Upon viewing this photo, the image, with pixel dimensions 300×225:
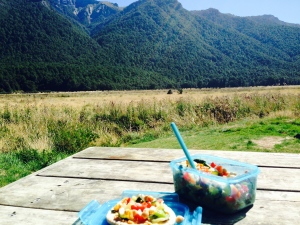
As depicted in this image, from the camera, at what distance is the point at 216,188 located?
1257 mm

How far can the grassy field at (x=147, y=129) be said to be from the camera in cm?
553

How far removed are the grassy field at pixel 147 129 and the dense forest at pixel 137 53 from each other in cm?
7752

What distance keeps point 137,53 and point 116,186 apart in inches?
5978

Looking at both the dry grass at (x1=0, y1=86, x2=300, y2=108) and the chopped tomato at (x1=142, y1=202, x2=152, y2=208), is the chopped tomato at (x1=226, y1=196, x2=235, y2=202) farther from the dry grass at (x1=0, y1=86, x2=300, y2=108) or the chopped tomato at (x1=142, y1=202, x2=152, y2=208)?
the dry grass at (x1=0, y1=86, x2=300, y2=108)

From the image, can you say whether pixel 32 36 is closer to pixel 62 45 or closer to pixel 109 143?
pixel 62 45

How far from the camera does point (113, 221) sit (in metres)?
1.13

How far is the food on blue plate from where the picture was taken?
111 centimetres

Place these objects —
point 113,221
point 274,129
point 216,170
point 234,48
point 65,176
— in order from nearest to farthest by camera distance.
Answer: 1. point 113,221
2. point 216,170
3. point 65,176
4. point 274,129
5. point 234,48

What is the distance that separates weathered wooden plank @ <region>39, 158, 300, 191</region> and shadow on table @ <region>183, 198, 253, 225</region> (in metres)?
0.41

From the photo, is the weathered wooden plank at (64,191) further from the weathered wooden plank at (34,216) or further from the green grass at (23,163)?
the green grass at (23,163)

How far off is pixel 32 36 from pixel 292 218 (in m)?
140

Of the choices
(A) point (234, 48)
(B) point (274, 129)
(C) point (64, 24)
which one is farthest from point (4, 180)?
(A) point (234, 48)

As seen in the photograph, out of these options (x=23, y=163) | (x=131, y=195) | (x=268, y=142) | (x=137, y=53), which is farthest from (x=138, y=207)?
(x=137, y=53)

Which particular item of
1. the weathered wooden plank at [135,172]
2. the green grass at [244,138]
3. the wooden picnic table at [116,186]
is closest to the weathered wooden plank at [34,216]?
the wooden picnic table at [116,186]
